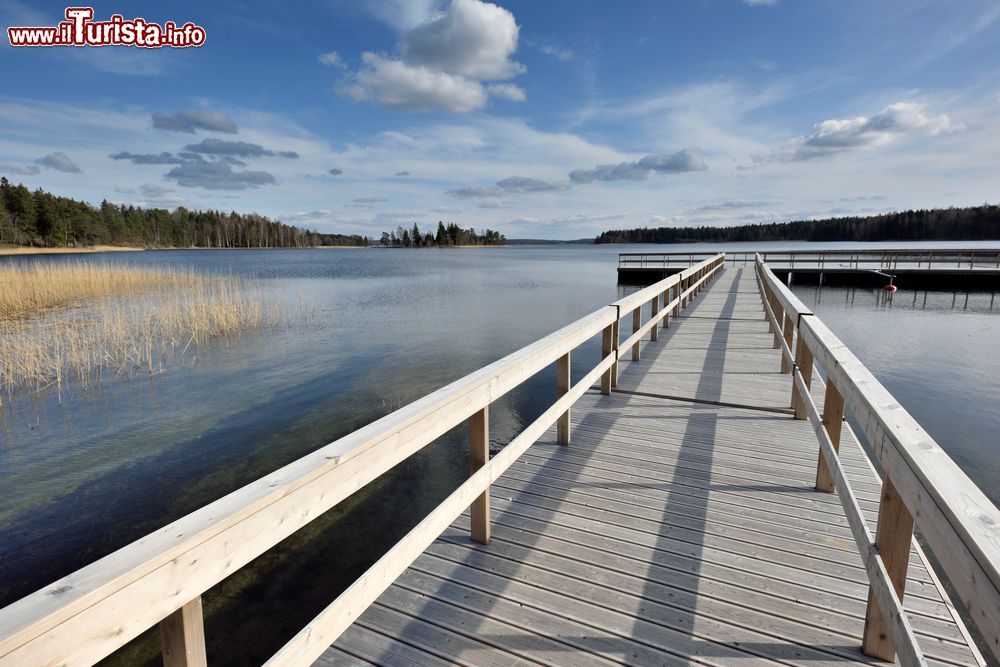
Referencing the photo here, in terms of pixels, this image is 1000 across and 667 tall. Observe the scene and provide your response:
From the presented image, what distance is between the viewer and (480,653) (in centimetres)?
221

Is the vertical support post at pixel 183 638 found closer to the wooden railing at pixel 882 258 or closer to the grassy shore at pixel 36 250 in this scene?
the wooden railing at pixel 882 258

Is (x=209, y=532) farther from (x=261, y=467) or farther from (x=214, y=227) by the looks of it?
(x=214, y=227)

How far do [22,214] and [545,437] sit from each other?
81.2m

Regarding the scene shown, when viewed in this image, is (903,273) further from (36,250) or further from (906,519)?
(36,250)

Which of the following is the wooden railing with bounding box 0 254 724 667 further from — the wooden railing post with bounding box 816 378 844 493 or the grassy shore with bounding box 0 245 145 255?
the grassy shore with bounding box 0 245 145 255

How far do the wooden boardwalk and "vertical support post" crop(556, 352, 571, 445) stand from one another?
4.7 inches

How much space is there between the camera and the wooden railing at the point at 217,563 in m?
0.86

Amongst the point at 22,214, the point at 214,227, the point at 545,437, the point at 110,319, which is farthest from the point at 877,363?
the point at 214,227

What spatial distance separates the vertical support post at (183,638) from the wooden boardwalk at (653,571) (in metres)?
1.28

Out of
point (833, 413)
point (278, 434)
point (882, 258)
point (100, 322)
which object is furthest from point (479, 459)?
point (882, 258)

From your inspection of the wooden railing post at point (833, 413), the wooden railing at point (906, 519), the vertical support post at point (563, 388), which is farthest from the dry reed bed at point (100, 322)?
the wooden railing at point (906, 519)

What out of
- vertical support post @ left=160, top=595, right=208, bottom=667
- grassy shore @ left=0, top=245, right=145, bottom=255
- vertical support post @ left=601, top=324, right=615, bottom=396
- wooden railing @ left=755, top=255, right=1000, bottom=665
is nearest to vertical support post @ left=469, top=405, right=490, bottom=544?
vertical support post @ left=160, top=595, right=208, bottom=667

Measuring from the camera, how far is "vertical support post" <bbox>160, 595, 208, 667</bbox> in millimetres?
1109

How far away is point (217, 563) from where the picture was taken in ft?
3.84
